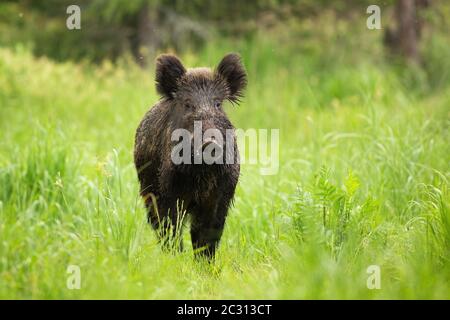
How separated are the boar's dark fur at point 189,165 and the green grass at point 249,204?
0.20 meters

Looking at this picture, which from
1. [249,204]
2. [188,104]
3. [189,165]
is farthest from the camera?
[249,204]

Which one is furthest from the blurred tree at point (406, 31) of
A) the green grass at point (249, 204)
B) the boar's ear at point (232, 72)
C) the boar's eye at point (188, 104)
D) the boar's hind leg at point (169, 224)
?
the boar's hind leg at point (169, 224)

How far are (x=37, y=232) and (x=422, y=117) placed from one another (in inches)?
192

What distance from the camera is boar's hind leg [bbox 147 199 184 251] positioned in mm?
4562

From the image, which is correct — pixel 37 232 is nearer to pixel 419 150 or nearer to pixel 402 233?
pixel 402 233

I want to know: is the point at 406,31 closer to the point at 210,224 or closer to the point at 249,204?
the point at 249,204

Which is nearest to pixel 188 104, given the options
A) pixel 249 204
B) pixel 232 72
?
pixel 232 72

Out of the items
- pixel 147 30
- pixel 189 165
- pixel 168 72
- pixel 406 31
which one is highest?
pixel 147 30

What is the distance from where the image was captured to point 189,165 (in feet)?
15.3

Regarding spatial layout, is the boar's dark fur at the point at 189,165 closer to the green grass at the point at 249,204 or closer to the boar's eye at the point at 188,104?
the boar's eye at the point at 188,104

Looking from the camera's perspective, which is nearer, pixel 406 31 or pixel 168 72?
pixel 168 72

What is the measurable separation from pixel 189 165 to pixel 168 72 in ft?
2.73

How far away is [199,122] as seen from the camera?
4.55m

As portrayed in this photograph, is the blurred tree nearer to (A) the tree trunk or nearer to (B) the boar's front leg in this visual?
(A) the tree trunk
